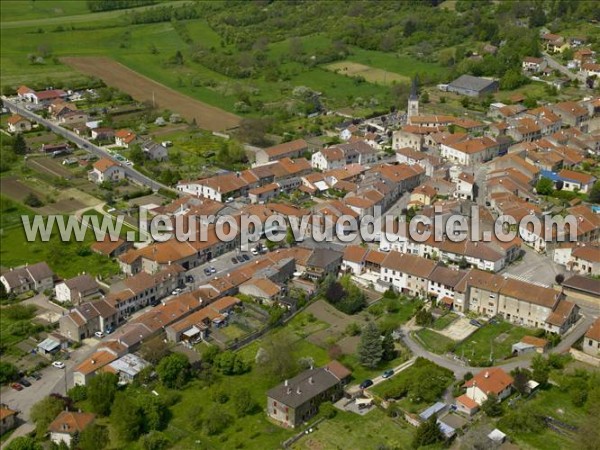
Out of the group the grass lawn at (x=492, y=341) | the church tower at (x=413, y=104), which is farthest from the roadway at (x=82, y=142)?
the grass lawn at (x=492, y=341)

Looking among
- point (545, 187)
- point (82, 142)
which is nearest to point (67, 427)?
point (545, 187)

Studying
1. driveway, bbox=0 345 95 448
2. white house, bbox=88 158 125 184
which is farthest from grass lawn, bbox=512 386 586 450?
white house, bbox=88 158 125 184

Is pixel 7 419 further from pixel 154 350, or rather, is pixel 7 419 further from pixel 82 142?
pixel 82 142

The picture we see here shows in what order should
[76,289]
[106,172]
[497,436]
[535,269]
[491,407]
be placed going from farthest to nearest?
[106,172], [535,269], [76,289], [491,407], [497,436]

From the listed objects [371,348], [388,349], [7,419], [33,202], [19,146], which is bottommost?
[7,419]

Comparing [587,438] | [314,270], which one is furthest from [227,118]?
[587,438]

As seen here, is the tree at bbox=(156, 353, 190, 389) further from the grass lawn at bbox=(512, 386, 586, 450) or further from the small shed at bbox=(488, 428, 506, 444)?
the grass lawn at bbox=(512, 386, 586, 450)
